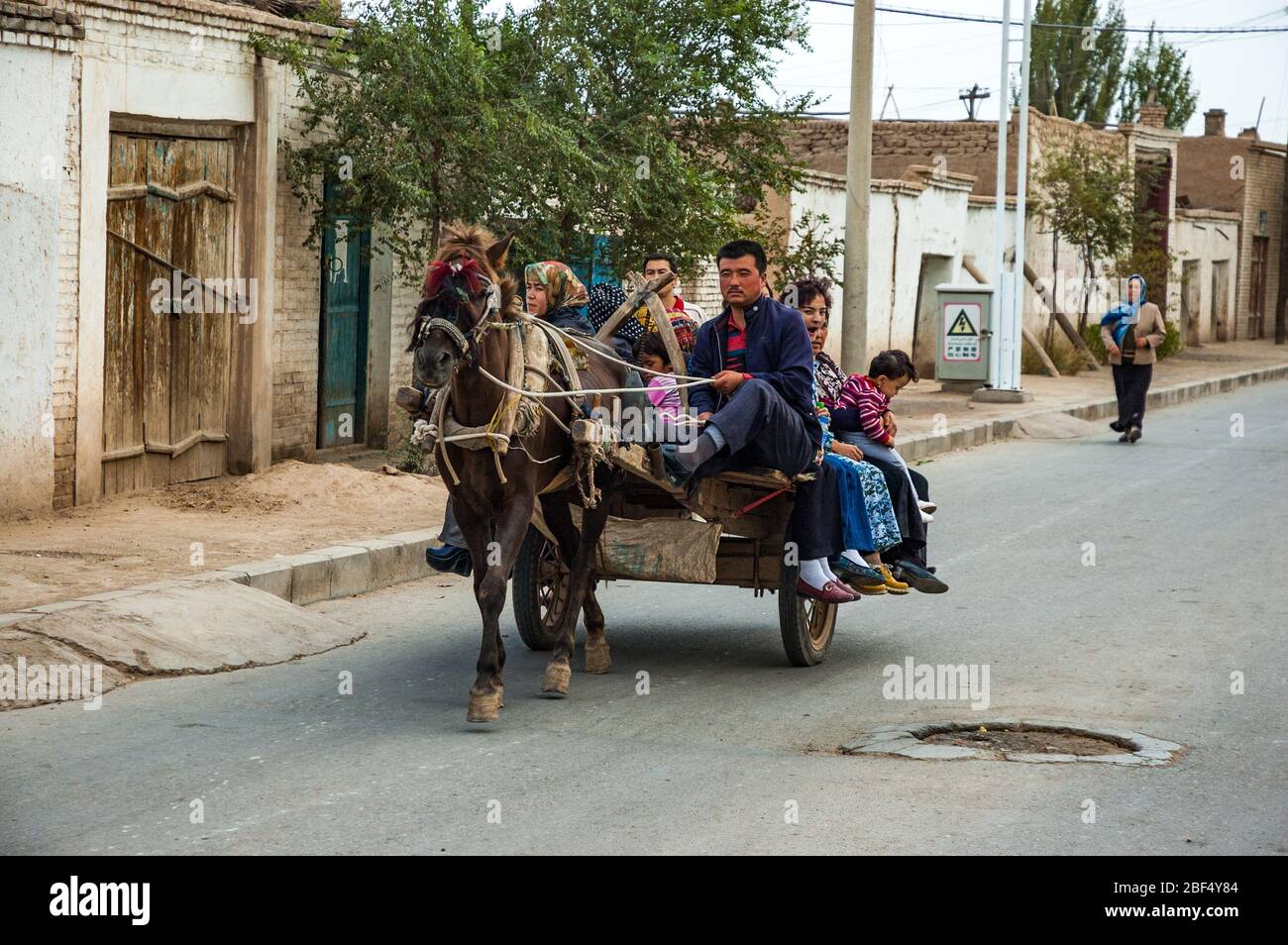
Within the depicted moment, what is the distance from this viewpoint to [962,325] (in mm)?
22688

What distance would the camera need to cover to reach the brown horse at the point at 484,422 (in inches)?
A: 251

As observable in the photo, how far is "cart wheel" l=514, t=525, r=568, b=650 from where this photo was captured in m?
7.88

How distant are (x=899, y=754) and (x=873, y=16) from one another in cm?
1157

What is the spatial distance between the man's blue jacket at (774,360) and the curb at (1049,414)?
10.0 m

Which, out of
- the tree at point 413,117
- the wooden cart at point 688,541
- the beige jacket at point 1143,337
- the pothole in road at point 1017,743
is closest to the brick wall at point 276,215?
the tree at point 413,117

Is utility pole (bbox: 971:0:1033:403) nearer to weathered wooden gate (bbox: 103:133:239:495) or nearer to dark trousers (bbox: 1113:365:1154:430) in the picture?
dark trousers (bbox: 1113:365:1154:430)

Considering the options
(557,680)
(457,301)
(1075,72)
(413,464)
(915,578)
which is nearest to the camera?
(457,301)

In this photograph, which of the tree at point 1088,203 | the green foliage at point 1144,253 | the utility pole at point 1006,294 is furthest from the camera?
the green foliage at point 1144,253

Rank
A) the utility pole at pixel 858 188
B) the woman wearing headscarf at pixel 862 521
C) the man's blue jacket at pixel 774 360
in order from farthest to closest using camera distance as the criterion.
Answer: the utility pole at pixel 858 188, the woman wearing headscarf at pixel 862 521, the man's blue jacket at pixel 774 360

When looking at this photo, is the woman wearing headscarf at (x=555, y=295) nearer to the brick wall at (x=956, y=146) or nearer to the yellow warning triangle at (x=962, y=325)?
the yellow warning triangle at (x=962, y=325)

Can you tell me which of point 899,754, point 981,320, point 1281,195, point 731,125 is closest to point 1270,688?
point 899,754

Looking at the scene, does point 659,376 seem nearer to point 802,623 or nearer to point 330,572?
point 802,623

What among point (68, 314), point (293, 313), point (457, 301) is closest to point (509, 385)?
point (457, 301)

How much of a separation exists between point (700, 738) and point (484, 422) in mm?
1566
